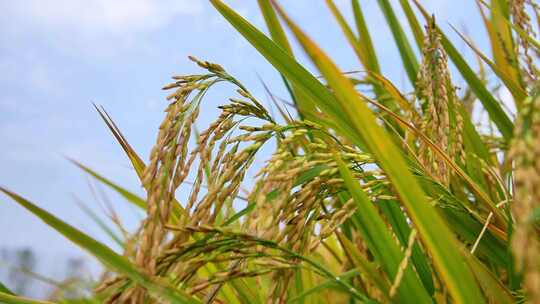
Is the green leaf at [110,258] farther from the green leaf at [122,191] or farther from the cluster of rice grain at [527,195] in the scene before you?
the green leaf at [122,191]

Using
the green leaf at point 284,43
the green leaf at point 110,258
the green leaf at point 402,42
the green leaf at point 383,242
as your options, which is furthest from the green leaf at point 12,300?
the green leaf at point 402,42

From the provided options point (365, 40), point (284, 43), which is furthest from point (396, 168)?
point (365, 40)

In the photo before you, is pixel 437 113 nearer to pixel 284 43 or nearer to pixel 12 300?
pixel 284 43

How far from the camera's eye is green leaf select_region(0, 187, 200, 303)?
33.9 inches

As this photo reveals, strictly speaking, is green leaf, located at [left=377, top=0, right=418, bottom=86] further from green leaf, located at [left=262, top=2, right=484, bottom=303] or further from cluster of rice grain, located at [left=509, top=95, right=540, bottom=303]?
cluster of rice grain, located at [left=509, top=95, right=540, bottom=303]

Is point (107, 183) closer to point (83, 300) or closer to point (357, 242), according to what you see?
point (83, 300)

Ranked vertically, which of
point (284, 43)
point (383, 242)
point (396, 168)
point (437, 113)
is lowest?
point (383, 242)

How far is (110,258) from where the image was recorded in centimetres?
86

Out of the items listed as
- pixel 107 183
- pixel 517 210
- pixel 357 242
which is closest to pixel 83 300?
pixel 107 183

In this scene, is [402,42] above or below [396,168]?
above

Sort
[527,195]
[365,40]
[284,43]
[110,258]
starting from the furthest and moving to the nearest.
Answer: [365,40], [284,43], [110,258], [527,195]

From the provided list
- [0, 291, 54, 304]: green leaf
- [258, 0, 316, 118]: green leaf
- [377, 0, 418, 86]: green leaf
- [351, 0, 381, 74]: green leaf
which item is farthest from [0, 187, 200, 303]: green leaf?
[377, 0, 418, 86]: green leaf

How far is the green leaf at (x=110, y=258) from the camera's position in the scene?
860 mm

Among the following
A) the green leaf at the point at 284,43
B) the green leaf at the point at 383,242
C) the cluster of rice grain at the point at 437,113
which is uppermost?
the green leaf at the point at 284,43
